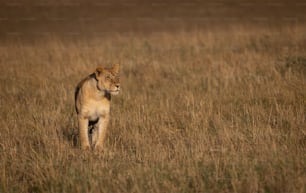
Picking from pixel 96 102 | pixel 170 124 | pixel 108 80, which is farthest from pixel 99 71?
pixel 170 124

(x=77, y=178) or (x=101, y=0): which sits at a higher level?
(x=101, y=0)

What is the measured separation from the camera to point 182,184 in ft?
16.8

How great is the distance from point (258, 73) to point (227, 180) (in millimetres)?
6348

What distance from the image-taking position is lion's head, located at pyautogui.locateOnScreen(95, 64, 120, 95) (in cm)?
645

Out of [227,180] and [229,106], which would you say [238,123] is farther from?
[227,180]

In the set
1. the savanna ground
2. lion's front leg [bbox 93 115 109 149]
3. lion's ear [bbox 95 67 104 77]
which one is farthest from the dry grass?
lion's ear [bbox 95 67 104 77]

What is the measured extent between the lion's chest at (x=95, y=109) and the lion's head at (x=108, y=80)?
0.22m

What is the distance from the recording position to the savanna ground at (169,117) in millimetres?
5348

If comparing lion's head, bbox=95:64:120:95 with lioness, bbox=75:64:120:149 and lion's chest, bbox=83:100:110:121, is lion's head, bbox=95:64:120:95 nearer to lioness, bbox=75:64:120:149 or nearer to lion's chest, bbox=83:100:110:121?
lioness, bbox=75:64:120:149

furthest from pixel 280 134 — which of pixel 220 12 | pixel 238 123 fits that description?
pixel 220 12

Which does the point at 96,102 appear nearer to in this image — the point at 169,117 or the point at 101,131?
the point at 101,131

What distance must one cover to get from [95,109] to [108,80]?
0.47 meters

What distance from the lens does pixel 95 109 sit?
666 centimetres

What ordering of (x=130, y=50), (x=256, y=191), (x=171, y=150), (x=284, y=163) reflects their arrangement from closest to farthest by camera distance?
1. (x=256, y=191)
2. (x=284, y=163)
3. (x=171, y=150)
4. (x=130, y=50)
